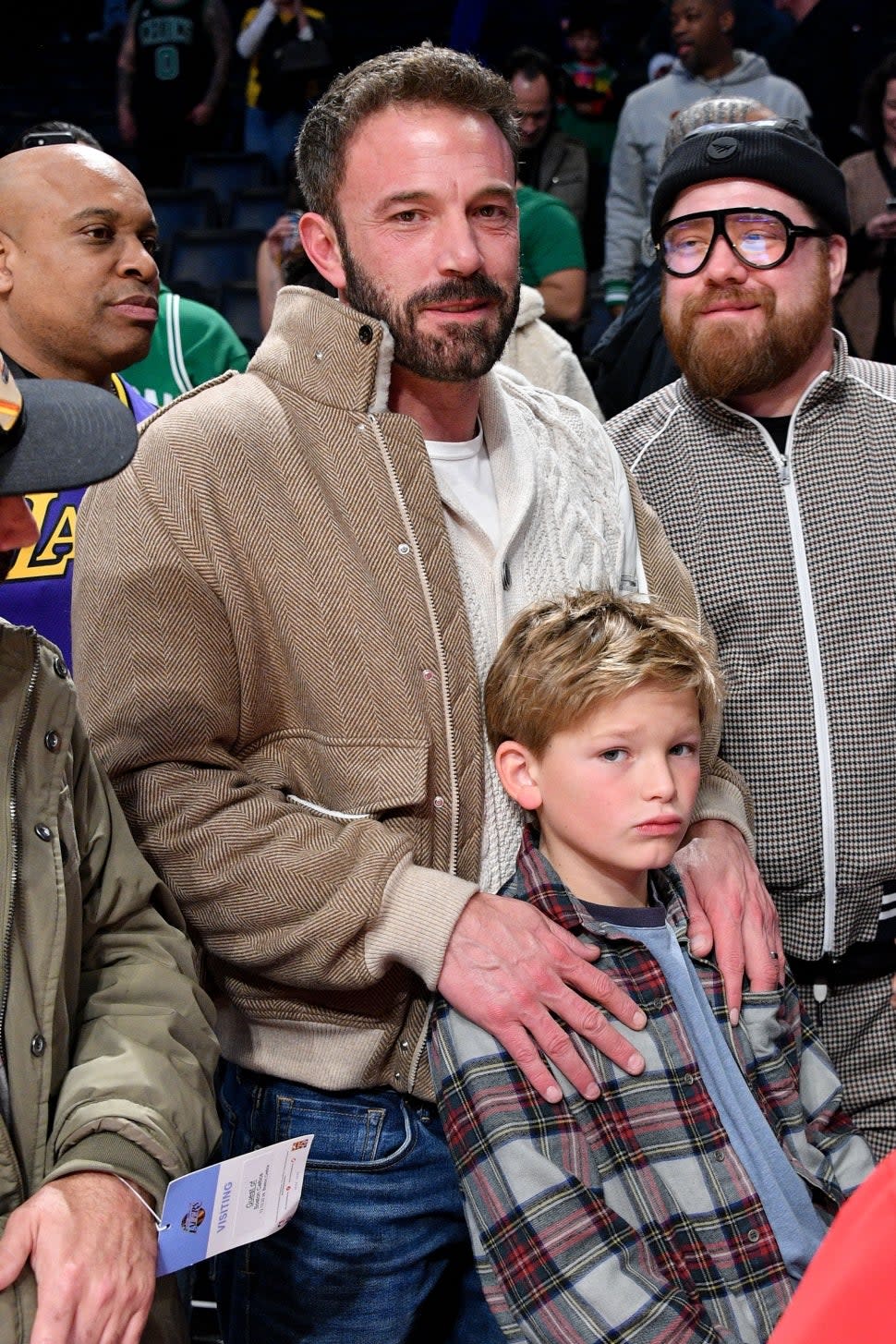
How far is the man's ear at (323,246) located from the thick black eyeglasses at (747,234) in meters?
0.58

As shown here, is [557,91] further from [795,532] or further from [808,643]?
[808,643]

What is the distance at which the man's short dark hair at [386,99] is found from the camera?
1.82 meters

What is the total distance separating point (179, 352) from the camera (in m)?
3.38

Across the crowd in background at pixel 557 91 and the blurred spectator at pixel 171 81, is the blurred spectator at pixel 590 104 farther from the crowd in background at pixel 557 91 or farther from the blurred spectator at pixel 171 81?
the blurred spectator at pixel 171 81

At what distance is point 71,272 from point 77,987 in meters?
1.53

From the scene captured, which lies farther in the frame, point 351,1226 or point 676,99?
point 676,99

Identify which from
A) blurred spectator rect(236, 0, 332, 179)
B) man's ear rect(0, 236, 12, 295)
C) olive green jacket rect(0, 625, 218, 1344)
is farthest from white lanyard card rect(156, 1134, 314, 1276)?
blurred spectator rect(236, 0, 332, 179)

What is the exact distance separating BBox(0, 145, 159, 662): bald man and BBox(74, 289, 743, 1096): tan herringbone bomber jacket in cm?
88

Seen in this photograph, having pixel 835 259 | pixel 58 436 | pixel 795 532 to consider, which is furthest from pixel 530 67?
pixel 58 436

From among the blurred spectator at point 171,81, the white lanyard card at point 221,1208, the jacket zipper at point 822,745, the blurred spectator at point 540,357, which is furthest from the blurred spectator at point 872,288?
the blurred spectator at point 171,81

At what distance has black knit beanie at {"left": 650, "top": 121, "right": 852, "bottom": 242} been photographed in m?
2.13

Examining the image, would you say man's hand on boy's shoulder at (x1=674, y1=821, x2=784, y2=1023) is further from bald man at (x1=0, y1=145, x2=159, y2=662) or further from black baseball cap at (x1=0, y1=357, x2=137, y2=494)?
bald man at (x1=0, y1=145, x2=159, y2=662)

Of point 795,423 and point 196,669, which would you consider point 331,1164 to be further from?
point 795,423

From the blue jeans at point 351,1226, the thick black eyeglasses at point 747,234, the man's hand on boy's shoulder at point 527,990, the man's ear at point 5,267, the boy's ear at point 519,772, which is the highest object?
the thick black eyeglasses at point 747,234
